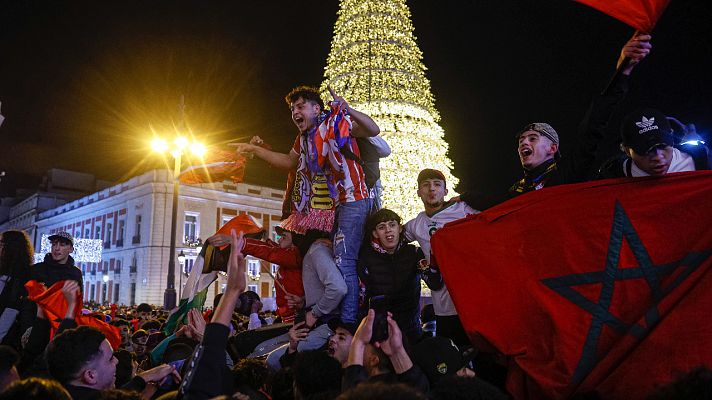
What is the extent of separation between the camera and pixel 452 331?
458 centimetres

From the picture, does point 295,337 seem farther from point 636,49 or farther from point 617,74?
point 636,49

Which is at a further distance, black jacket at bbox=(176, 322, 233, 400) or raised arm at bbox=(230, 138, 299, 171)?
raised arm at bbox=(230, 138, 299, 171)

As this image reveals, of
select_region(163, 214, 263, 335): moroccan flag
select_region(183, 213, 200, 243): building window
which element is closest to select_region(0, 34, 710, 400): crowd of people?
select_region(163, 214, 263, 335): moroccan flag

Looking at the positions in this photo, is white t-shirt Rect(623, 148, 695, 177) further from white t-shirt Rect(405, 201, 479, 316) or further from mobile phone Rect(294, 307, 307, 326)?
mobile phone Rect(294, 307, 307, 326)

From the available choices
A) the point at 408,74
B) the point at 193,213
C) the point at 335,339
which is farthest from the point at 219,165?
the point at 193,213

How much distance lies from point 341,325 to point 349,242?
30.2 inches

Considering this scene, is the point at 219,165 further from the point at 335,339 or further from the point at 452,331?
the point at 452,331

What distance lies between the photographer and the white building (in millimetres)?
43688

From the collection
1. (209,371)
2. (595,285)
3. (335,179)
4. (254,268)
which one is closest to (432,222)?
(335,179)

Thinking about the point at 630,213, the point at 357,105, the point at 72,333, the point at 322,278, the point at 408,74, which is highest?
the point at 408,74

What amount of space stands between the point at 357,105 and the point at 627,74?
64.7ft

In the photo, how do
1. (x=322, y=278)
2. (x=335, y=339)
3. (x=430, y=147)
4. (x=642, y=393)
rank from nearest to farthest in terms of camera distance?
(x=642, y=393)
(x=335, y=339)
(x=322, y=278)
(x=430, y=147)

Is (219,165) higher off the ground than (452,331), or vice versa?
(219,165)

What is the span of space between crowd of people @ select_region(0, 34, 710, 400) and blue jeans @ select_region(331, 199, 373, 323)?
0.01 metres
